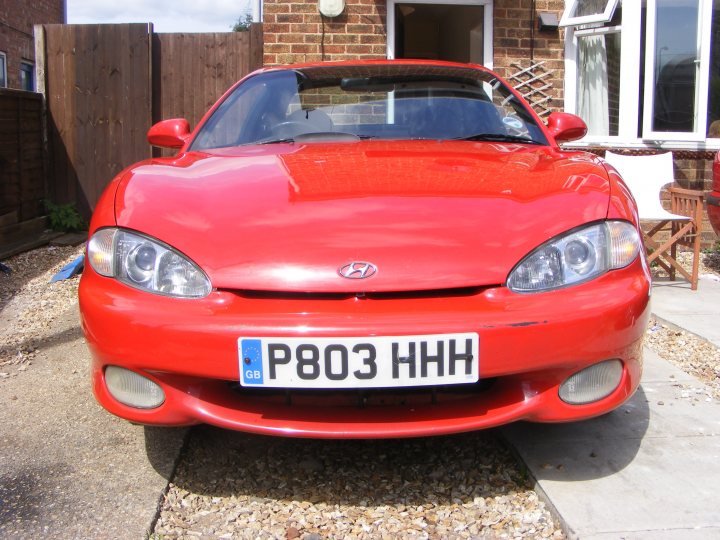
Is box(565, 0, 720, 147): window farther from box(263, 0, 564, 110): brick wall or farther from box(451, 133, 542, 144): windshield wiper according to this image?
box(451, 133, 542, 144): windshield wiper

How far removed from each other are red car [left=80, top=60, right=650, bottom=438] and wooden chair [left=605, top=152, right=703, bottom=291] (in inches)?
124

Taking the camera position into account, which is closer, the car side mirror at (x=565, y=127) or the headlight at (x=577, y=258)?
the headlight at (x=577, y=258)

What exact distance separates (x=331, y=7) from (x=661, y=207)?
347 cm

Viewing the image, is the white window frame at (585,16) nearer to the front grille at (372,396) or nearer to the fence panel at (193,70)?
the fence panel at (193,70)

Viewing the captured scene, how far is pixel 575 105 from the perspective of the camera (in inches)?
285

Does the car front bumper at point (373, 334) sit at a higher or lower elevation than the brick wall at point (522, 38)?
lower

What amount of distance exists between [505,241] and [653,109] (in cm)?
581

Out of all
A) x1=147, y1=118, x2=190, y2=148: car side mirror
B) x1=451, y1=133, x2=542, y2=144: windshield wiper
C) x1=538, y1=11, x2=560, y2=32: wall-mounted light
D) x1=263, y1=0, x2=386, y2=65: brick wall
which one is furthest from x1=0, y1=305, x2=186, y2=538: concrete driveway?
x1=538, y1=11, x2=560, y2=32: wall-mounted light

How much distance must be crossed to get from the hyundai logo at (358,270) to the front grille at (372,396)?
0.31 m

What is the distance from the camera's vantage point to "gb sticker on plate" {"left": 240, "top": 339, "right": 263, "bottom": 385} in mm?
1828

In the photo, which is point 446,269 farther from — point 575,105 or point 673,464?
point 575,105

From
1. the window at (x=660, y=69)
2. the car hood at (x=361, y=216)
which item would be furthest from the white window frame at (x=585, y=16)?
the car hood at (x=361, y=216)

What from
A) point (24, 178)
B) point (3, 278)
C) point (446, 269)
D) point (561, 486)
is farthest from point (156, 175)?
point (24, 178)

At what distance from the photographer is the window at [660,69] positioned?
22.7 ft
